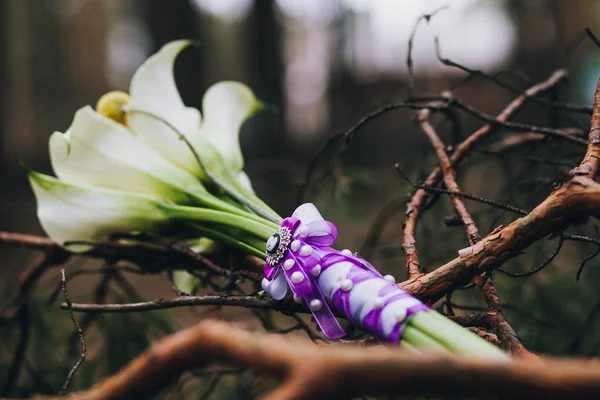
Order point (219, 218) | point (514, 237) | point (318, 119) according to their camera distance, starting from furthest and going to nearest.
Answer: point (318, 119) < point (219, 218) < point (514, 237)

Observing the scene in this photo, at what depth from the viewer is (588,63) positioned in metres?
2.52

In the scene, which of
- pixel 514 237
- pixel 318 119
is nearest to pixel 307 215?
pixel 514 237

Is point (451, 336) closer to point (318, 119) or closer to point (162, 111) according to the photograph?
point (162, 111)

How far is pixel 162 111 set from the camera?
1.58 ft

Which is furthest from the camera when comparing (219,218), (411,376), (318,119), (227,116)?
(318,119)

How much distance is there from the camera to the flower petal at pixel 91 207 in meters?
0.43

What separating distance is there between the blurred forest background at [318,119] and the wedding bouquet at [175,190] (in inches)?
2.1

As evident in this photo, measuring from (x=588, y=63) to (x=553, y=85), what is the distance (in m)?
2.32

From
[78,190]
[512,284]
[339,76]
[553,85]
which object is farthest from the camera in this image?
[339,76]

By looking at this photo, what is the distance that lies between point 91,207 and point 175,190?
66 millimetres

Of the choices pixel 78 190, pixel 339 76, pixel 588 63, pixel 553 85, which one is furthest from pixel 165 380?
pixel 339 76

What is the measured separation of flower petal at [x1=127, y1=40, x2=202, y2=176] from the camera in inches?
18.2

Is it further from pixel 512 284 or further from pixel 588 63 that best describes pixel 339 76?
pixel 512 284

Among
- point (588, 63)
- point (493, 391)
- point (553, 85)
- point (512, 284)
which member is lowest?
point (512, 284)
